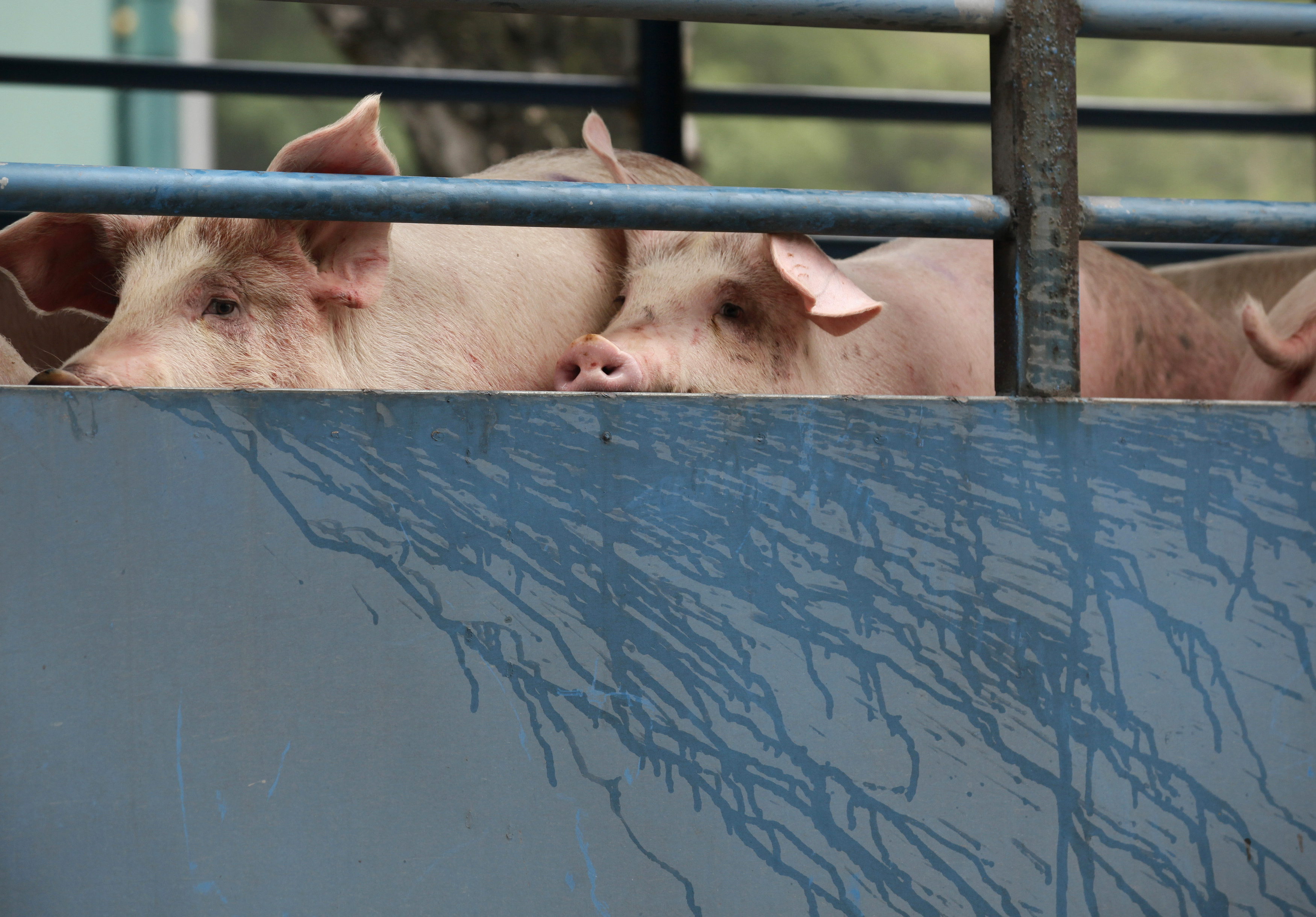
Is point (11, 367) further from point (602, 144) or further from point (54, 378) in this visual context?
point (602, 144)

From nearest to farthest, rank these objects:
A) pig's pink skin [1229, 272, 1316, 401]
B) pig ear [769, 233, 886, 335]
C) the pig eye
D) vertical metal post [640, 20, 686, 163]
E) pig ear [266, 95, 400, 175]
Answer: pig ear [266, 95, 400, 175], pig ear [769, 233, 886, 335], the pig eye, pig's pink skin [1229, 272, 1316, 401], vertical metal post [640, 20, 686, 163]

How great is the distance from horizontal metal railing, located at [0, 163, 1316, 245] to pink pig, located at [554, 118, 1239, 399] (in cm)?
43

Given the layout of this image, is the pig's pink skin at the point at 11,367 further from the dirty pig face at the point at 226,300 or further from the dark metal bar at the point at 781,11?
the dark metal bar at the point at 781,11

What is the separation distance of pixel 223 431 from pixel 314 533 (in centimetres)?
16

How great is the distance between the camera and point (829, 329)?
2141 millimetres

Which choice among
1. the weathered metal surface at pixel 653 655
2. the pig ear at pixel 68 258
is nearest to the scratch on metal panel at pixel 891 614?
the weathered metal surface at pixel 653 655

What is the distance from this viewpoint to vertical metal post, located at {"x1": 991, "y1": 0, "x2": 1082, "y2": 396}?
1.74 m

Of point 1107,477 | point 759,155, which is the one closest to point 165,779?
point 1107,477

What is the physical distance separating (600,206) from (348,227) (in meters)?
0.77

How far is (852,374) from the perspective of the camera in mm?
2635

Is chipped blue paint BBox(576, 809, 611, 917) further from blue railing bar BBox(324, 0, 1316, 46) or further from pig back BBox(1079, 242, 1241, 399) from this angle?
pig back BBox(1079, 242, 1241, 399)

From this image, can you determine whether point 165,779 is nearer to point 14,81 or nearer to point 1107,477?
point 1107,477

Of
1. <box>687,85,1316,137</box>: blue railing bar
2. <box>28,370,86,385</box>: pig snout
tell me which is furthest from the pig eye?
<box>687,85,1316,137</box>: blue railing bar

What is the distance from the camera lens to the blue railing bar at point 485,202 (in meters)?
1.49
